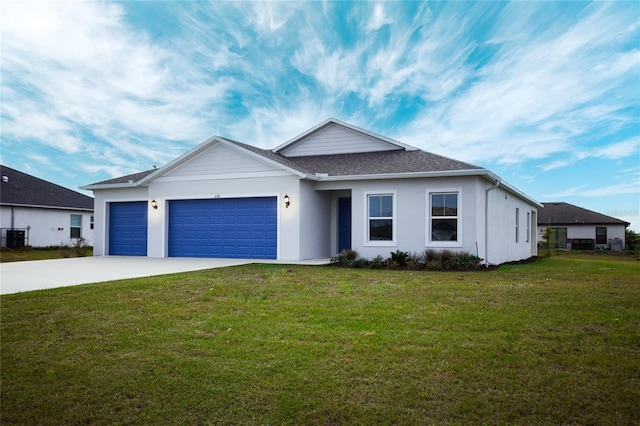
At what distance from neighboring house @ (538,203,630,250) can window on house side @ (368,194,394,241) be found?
23.3m

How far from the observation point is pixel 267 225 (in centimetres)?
1622

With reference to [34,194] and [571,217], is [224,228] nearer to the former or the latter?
[34,194]

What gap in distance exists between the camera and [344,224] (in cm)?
1783

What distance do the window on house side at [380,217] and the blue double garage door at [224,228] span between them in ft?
11.6

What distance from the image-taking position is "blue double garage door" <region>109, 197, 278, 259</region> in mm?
16234

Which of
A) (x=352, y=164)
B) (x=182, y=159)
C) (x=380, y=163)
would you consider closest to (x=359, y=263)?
(x=380, y=163)

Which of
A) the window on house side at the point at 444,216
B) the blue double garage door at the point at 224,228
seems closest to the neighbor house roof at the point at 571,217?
the window on house side at the point at 444,216

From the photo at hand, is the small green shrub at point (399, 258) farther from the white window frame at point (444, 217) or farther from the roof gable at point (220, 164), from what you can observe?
the roof gable at point (220, 164)

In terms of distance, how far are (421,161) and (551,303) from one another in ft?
30.4

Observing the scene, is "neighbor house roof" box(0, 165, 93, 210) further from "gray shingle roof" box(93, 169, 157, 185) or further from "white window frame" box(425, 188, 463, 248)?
"white window frame" box(425, 188, 463, 248)

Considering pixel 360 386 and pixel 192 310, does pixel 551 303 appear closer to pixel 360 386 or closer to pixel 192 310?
pixel 360 386

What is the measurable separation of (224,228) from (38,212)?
55.1ft

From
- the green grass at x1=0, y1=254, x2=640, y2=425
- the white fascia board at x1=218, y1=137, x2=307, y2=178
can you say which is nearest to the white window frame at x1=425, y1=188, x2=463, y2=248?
the white fascia board at x1=218, y1=137, x2=307, y2=178

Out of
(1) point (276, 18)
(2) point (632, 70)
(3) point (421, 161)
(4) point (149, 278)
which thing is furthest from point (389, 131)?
(4) point (149, 278)
